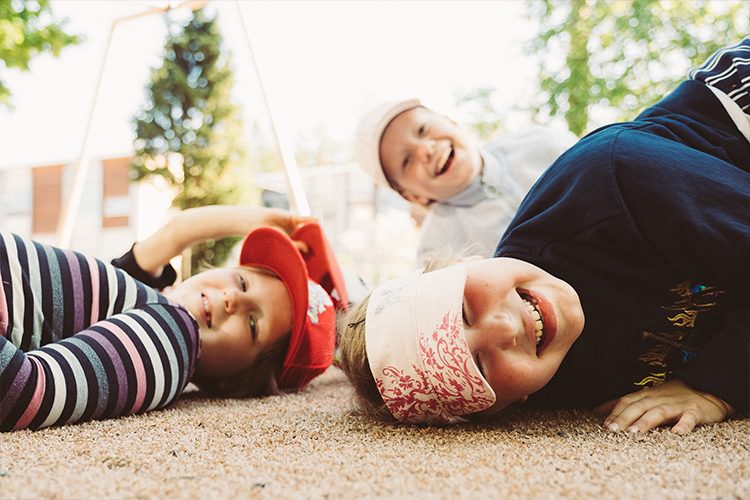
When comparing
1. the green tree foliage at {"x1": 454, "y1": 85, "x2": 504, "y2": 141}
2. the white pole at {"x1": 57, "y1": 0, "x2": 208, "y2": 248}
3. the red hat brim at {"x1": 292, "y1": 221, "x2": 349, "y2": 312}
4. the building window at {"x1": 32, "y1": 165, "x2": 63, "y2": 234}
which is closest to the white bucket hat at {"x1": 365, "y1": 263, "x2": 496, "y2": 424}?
the red hat brim at {"x1": 292, "y1": 221, "x2": 349, "y2": 312}

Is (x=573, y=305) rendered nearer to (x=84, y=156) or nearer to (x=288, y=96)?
(x=84, y=156)

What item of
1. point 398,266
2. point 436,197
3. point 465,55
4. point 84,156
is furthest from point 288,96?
point 436,197

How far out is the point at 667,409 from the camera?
778mm

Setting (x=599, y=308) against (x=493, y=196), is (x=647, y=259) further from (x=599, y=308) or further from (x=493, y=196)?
(x=493, y=196)

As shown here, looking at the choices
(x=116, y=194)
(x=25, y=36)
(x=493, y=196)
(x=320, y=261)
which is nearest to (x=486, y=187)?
(x=493, y=196)

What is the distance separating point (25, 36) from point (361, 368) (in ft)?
13.2

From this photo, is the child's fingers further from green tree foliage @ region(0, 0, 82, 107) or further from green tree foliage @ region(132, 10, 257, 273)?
green tree foliage @ region(132, 10, 257, 273)

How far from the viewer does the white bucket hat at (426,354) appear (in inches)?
28.1

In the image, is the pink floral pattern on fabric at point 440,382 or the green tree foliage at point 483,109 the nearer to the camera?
the pink floral pattern on fabric at point 440,382

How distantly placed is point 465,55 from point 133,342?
6554 mm

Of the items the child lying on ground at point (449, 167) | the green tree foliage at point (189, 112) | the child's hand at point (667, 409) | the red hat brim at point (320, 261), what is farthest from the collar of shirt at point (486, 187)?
the green tree foliage at point (189, 112)

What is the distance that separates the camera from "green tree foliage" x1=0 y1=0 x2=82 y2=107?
3.49m

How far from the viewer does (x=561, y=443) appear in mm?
671

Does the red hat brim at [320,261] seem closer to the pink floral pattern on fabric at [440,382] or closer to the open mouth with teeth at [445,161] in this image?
the open mouth with teeth at [445,161]
